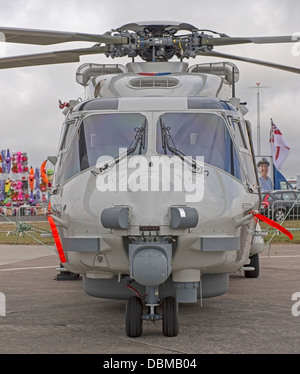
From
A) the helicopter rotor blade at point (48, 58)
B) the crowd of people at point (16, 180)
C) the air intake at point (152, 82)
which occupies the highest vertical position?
the helicopter rotor blade at point (48, 58)

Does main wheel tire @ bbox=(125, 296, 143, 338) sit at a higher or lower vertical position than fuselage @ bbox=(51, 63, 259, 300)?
lower

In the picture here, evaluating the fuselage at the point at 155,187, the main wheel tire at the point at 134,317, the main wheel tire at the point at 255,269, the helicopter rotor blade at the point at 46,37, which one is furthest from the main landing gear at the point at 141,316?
the main wheel tire at the point at 255,269

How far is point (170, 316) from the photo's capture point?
5699 millimetres

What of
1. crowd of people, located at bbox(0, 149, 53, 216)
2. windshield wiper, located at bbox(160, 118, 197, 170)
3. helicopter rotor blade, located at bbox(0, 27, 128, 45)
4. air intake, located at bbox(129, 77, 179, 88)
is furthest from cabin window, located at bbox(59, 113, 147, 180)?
crowd of people, located at bbox(0, 149, 53, 216)

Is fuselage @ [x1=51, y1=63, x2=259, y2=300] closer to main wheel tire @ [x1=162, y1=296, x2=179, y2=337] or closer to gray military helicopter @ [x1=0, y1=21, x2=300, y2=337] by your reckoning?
gray military helicopter @ [x1=0, y1=21, x2=300, y2=337]

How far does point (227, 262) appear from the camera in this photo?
5727mm

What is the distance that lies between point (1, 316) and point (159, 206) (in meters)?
2.91

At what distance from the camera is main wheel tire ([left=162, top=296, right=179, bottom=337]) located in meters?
5.66

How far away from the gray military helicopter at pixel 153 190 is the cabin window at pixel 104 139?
0.01 metres

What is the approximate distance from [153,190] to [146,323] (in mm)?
1848

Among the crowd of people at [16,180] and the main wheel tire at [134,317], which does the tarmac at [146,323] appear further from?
the crowd of people at [16,180]

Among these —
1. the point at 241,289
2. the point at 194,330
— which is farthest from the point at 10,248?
the point at 194,330

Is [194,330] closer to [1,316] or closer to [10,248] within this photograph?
[1,316]

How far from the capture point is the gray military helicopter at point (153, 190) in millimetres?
5297
